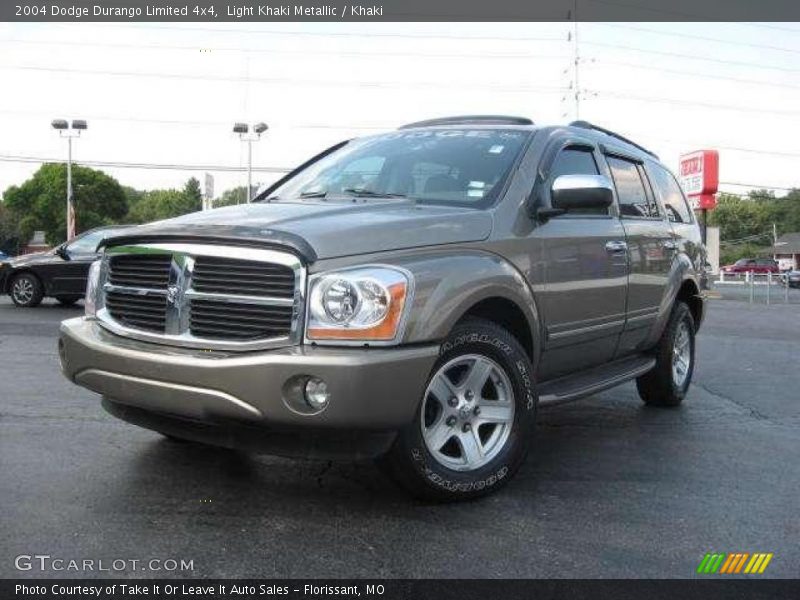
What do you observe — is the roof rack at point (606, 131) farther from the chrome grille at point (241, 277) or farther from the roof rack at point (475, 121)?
the chrome grille at point (241, 277)

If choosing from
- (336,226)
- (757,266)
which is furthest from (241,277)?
(757,266)

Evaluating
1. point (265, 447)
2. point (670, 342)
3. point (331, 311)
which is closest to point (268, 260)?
point (331, 311)

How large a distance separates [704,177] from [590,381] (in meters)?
26.8

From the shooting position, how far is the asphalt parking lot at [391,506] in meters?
3.02

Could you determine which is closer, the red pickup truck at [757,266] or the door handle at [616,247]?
the door handle at [616,247]

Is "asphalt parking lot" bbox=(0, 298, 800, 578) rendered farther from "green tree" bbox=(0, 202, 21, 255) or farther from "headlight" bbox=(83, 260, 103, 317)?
"green tree" bbox=(0, 202, 21, 255)

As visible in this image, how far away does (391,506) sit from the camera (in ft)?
11.8

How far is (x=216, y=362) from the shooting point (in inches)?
128

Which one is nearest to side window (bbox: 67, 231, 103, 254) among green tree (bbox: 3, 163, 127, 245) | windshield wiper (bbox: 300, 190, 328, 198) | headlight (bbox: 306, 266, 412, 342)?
windshield wiper (bbox: 300, 190, 328, 198)

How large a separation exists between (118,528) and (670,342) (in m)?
4.30

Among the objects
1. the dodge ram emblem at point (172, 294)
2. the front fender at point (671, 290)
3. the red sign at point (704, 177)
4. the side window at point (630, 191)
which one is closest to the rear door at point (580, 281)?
the side window at point (630, 191)

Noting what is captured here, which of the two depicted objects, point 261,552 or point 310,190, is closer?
point 261,552

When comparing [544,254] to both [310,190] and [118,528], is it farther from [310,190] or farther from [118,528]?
[118,528]

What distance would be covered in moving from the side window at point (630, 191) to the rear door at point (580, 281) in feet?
0.90
